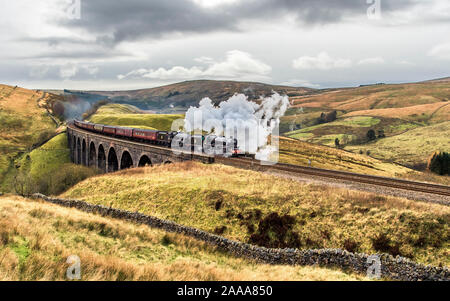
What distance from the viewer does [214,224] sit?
20.5 m

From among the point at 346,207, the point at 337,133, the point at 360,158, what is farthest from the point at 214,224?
the point at 337,133

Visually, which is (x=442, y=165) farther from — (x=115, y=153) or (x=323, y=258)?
(x=115, y=153)

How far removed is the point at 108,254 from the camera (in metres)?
12.5

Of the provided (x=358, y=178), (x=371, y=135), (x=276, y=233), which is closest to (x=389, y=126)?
(x=371, y=135)

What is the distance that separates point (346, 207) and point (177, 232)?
34.8ft

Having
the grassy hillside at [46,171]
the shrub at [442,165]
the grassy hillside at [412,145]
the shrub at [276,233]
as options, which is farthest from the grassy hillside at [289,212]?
the grassy hillside at [412,145]

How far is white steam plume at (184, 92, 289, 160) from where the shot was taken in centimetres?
4228

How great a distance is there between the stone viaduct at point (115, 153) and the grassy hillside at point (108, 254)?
18849 millimetres

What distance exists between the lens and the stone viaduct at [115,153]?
128ft

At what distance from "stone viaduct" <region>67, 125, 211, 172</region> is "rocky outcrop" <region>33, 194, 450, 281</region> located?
1567 centimetres

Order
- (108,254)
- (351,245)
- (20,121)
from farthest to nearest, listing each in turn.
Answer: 1. (20,121)
2. (351,245)
3. (108,254)

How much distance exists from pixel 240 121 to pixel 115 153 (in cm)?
2351

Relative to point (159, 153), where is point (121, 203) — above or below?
below
